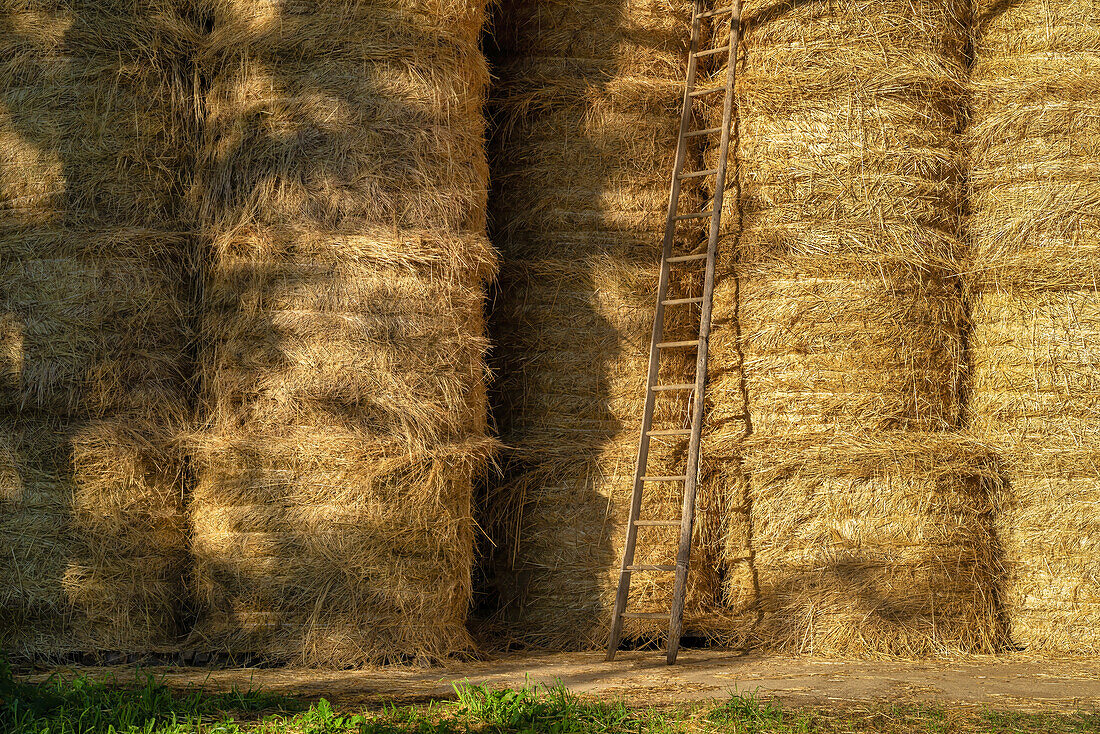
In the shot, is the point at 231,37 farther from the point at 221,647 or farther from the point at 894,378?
the point at 894,378

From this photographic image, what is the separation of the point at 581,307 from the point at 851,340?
1.57 m

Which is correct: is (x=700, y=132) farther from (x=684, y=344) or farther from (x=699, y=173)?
(x=684, y=344)

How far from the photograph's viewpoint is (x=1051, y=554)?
615cm

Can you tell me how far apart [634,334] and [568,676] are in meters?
2.17

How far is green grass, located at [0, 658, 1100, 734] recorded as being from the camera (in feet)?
13.2

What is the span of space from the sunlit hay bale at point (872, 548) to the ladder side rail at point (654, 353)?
2.10ft

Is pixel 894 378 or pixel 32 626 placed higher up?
pixel 894 378

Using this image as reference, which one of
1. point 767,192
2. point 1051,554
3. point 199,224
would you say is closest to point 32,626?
point 199,224

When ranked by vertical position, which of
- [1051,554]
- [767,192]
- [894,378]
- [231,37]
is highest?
[231,37]

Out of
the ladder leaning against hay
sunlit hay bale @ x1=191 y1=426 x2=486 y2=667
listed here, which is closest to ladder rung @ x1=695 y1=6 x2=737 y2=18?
the ladder leaning against hay

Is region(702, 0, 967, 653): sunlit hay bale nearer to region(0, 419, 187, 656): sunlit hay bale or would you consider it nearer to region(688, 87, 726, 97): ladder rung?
region(688, 87, 726, 97): ladder rung

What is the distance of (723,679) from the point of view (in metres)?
5.22

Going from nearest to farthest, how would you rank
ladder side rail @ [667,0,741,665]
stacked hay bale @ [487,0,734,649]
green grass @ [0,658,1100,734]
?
green grass @ [0,658,1100,734] < ladder side rail @ [667,0,741,665] < stacked hay bale @ [487,0,734,649]

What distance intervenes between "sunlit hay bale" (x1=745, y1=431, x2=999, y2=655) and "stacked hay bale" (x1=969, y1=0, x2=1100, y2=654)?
296mm
